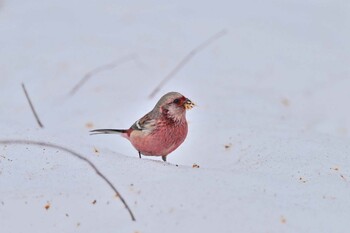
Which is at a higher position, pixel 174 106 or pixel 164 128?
pixel 174 106

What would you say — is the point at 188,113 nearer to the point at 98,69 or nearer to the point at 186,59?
the point at 186,59

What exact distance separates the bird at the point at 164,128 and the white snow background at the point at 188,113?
0.24m

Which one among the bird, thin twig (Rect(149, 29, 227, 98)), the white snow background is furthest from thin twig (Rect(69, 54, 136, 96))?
the bird

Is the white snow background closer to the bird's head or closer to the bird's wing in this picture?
the bird's wing

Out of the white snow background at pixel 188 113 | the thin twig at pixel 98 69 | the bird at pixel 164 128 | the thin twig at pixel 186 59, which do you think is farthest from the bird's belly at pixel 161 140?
the thin twig at pixel 98 69

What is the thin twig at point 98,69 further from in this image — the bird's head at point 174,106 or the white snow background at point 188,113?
the bird's head at point 174,106

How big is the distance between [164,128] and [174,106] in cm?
16

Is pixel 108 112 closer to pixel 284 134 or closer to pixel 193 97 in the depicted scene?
pixel 193 97

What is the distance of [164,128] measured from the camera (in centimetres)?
481

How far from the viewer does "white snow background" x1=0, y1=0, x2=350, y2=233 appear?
387 centimetres

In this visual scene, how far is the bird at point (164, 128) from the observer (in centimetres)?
480

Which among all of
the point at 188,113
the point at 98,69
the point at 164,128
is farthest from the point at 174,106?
the point at 98,69

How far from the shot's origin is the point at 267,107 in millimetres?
7301

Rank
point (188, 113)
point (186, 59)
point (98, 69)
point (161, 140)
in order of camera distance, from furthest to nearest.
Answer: point (186, 59) < point (98, 69) < point (188, 113) < point (161, 140)
